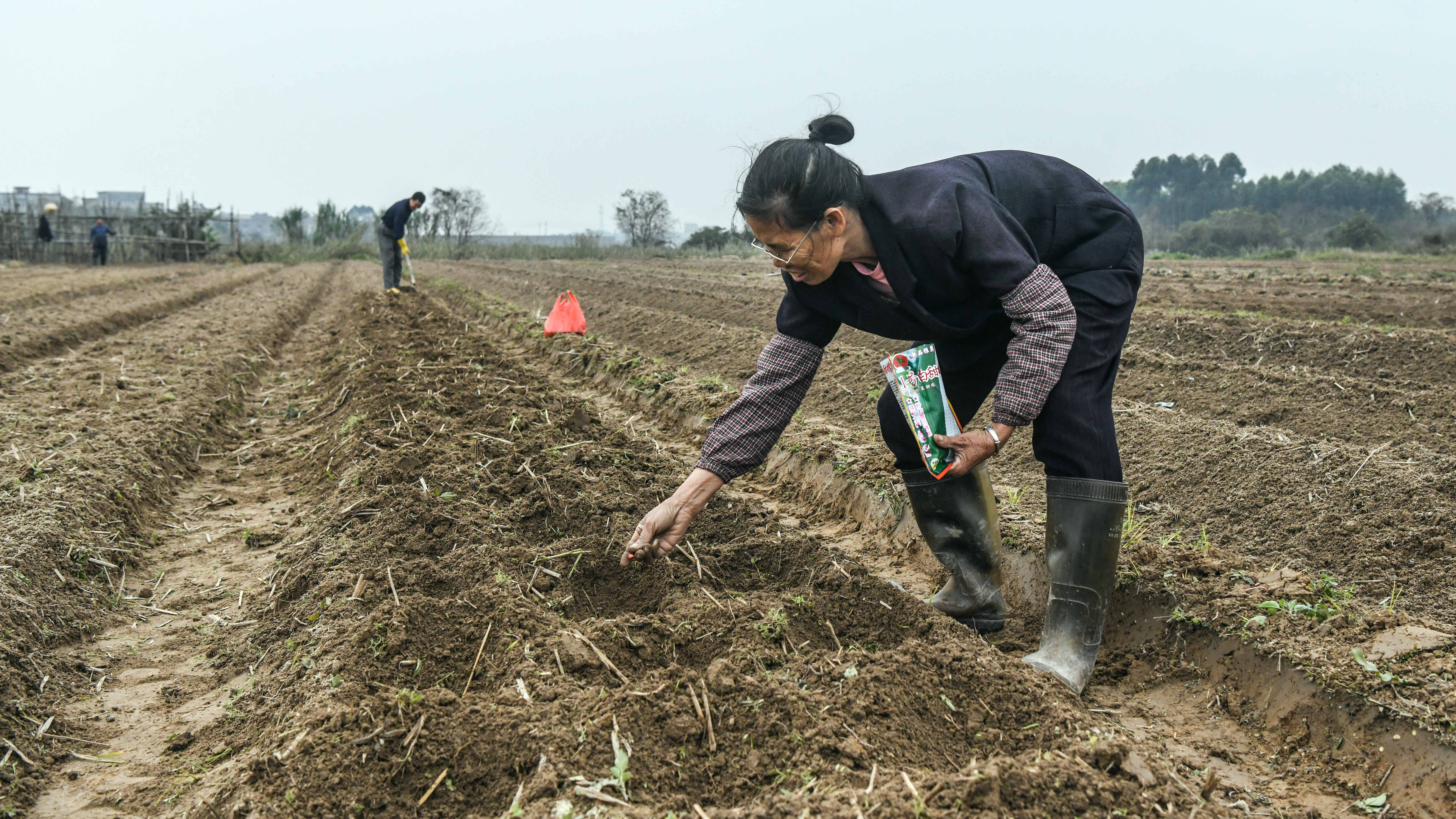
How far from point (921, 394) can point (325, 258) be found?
3721 cm

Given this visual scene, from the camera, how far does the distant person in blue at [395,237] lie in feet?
42.1

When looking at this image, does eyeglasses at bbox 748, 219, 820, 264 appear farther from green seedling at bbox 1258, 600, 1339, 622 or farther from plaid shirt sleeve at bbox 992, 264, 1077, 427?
green seedling at bbox 1258, 600, 1339, 622

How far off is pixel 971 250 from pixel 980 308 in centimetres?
26

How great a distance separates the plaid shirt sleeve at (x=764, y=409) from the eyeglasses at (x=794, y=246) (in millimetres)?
325

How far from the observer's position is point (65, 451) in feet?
15.1

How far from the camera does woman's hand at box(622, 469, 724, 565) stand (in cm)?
251

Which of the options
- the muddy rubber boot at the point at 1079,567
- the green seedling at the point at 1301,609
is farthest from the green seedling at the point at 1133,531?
the muddy rubber boot at the point at 1079,567

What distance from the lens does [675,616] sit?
269 centimetres

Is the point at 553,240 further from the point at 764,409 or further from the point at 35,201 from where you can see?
the point at 764,409

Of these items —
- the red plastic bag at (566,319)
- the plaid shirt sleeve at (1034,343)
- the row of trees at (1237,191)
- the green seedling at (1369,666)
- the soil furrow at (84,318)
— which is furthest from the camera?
the row of trees at (1237,191)

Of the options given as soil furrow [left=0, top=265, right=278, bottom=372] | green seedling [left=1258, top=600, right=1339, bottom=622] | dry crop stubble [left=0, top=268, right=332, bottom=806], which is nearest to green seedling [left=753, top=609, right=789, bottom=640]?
green seedling [left=1258, top=600, right=1339, bottom=622]

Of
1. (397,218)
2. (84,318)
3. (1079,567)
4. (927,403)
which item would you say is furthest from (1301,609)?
(397,218)

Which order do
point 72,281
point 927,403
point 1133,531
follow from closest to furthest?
point 927,403
point 1133,531
point 72,281

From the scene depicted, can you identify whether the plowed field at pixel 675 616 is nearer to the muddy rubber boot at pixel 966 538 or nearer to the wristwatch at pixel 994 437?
the muddy rubber boot at pixel 966 538
